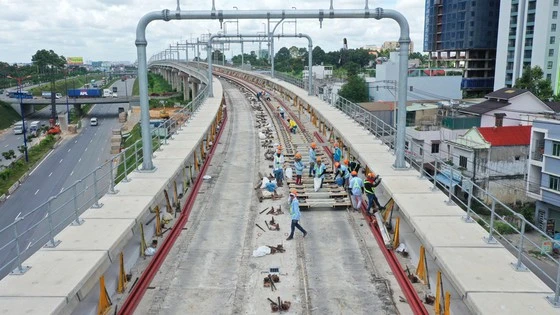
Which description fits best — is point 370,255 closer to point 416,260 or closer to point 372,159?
point 416,260

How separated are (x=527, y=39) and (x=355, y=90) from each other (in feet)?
96.2

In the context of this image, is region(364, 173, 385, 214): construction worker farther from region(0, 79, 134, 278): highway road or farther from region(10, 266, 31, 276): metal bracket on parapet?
region(0, 79, 134, 278): highway road

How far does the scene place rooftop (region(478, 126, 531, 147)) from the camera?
38562 mm

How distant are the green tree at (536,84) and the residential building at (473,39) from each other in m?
30.2

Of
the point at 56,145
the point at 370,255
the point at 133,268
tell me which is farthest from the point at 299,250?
the point at 56,145

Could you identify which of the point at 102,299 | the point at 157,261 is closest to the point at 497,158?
the point at 157,261

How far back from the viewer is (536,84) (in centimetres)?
6275

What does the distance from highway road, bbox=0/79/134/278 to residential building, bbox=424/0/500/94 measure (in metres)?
64.8

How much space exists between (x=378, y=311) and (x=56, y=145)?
244ft

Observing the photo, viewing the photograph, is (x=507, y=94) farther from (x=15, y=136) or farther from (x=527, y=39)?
(x=15, y=136)

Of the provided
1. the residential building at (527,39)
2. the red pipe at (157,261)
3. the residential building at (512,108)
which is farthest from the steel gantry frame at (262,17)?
the residential building at (527,39)

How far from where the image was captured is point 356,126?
21.8 m

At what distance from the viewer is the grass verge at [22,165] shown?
53.3 metres

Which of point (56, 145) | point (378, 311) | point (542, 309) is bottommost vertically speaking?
point (56, 145)
